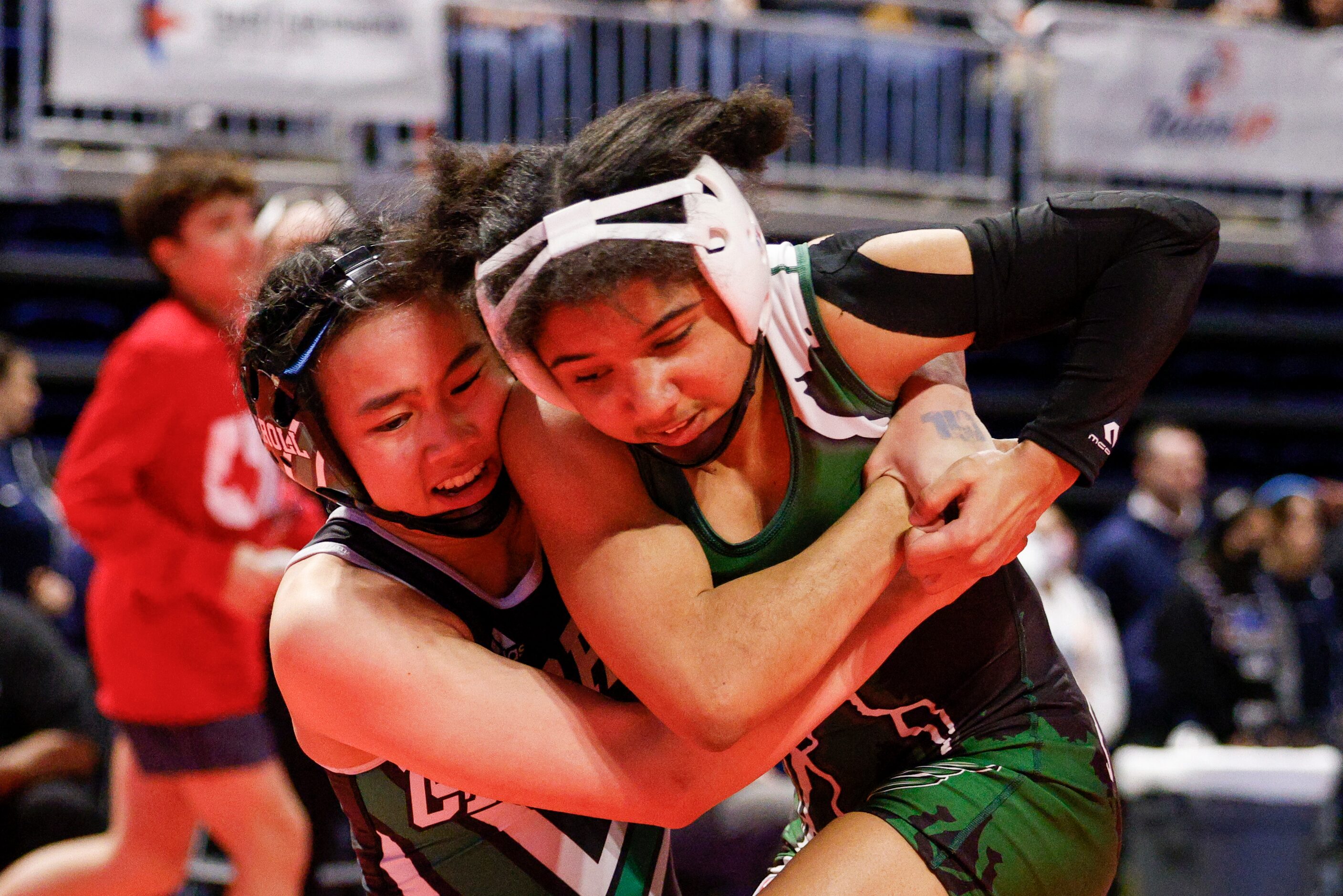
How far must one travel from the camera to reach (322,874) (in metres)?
4.62

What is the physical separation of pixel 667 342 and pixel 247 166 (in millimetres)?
2872

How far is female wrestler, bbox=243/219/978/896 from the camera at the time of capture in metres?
1.78

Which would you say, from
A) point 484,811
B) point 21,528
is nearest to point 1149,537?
point 21,528

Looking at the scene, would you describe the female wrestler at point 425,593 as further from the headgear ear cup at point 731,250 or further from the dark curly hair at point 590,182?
the headgear ear cup at point 731,250

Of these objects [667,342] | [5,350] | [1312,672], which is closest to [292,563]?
[667,342]

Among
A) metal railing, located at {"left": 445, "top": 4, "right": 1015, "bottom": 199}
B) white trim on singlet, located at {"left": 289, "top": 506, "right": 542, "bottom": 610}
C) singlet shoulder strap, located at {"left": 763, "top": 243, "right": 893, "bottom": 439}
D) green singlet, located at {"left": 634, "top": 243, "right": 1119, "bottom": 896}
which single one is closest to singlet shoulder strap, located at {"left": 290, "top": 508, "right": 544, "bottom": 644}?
white trim on singlet, located at {"left": 289, "top": 506, "right": 542, "bottom": 610}

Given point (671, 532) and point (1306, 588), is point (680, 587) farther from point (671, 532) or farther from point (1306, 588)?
point (1306, 588)

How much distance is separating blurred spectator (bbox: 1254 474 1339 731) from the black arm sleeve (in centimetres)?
500

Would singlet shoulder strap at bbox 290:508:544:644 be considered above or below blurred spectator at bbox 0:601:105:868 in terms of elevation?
above

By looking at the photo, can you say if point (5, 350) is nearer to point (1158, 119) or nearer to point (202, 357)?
point (202, 357)

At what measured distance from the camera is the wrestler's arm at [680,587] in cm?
169

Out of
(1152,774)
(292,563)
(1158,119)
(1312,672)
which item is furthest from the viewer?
(1158,119)

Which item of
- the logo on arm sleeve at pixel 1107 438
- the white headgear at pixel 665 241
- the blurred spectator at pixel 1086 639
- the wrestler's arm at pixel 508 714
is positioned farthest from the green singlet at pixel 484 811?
the blurred spectator at pixel 1086 639

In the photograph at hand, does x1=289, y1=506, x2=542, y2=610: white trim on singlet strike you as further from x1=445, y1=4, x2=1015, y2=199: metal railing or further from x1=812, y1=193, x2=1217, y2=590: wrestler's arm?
x1=445, y1=4, x2=1015, y2=199: metal railing
